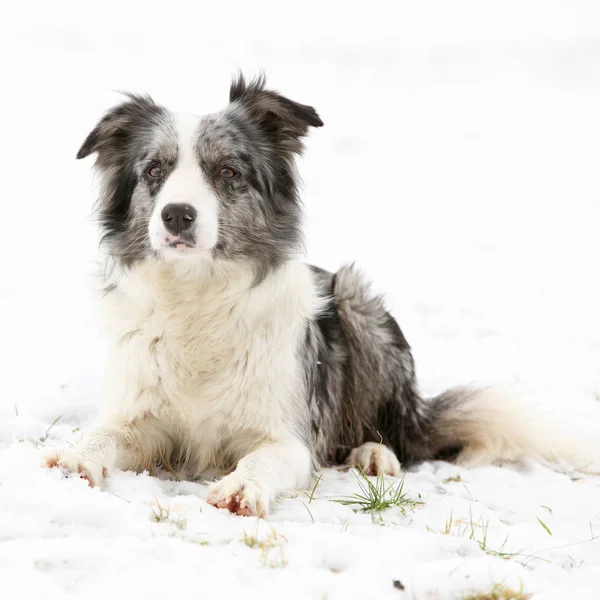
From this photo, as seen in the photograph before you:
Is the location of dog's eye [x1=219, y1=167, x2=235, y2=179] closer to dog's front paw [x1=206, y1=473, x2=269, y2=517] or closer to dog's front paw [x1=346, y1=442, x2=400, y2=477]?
dog's front paw [x1=206, y1=473, x2=269, y2=517]

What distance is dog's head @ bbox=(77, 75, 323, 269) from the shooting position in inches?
159

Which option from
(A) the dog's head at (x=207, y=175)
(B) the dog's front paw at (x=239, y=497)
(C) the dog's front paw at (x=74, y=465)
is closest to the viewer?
(B) the dog's front paw at (x=239, y=497)

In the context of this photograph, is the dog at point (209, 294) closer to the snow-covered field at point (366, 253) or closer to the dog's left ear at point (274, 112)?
the dog's left ear at point (274, 112)

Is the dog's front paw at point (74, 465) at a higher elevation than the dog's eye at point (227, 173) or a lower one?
lower

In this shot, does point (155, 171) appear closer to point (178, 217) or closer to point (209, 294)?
point (178, 217)

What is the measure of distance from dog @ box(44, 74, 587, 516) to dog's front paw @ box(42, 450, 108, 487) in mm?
136

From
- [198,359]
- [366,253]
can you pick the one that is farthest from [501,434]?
[366,253]

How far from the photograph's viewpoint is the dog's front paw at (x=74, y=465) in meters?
3.61

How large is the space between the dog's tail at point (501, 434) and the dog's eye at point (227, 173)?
2.06 metres

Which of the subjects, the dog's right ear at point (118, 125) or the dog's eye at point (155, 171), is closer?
the dog's eye at point (155, 171)

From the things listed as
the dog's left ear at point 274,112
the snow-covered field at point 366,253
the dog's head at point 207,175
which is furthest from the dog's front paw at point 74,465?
the dog's left ear at point 274,112

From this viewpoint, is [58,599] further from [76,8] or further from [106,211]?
[76,8]

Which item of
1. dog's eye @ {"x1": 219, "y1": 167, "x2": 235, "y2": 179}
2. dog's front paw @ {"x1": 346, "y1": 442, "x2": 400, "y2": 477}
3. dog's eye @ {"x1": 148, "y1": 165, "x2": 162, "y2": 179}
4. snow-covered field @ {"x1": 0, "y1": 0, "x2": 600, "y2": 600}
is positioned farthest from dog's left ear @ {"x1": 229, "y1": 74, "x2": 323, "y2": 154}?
dog's front paw @ {"x1": 346, "y1": 442, "x2": 400, "y2": 477}

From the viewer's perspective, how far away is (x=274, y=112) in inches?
178
